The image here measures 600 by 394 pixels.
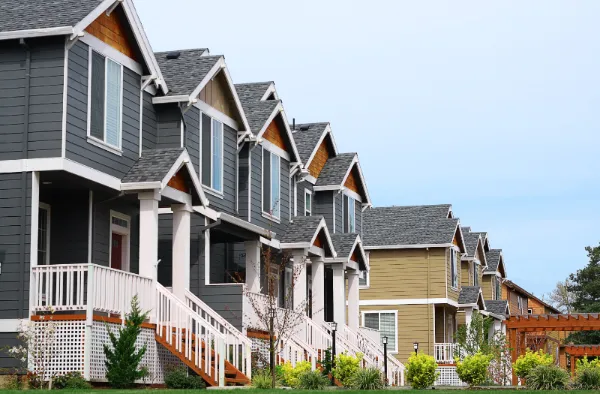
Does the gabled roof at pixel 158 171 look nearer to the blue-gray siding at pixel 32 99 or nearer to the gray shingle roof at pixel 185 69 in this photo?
the gray shingle roof at pixel 185 69

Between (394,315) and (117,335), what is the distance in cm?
3203

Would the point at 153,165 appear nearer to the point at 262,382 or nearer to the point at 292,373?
the point at 292,373

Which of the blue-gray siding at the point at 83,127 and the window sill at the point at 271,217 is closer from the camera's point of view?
the blue-gray siding at the point at 83,127

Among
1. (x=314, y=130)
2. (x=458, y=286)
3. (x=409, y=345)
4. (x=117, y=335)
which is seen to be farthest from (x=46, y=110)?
(x=458, y=286)

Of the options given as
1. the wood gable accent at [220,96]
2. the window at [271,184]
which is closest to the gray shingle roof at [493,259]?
the window at [271,184]

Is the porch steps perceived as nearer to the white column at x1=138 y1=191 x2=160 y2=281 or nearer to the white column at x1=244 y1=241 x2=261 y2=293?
the white column at x1=138 y1=191 x2=160 y2=281

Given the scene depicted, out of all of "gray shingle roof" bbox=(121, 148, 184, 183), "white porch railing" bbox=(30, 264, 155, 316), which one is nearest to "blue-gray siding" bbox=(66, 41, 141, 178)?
"gray shingle roof" bbox=(121, 148, 184, 183)

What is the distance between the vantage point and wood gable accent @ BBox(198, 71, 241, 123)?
31.1 m

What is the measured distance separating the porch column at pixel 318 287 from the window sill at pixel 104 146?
42.2 ft

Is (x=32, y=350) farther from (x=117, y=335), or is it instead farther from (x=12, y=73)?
(x=12, y=73)

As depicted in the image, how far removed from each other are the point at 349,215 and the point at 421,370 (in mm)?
19524

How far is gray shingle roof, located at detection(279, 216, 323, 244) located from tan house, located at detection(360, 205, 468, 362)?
57.6 ft

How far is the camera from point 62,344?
22672 millimetres

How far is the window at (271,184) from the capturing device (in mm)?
35541
